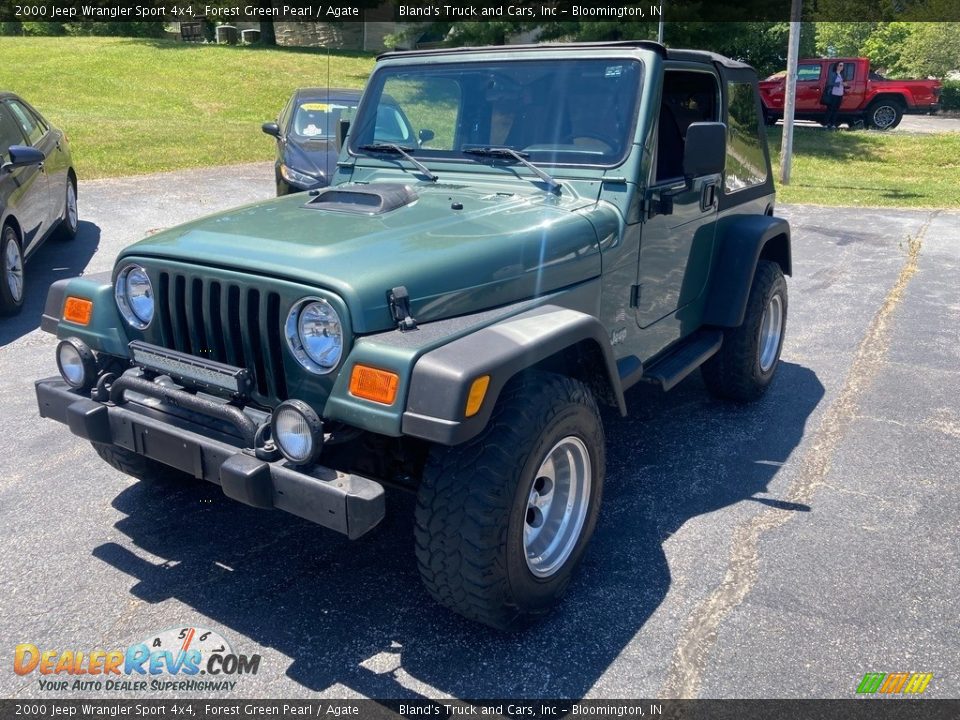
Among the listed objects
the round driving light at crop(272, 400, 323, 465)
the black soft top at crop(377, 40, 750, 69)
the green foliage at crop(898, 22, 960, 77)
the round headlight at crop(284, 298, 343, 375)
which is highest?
the green foliage at crop(898, 22, 960, 77)

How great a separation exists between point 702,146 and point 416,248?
4.76 ft

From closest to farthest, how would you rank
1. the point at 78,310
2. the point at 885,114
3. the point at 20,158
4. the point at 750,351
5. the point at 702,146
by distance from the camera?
the point at 78,310
the point at 702,146
the point at 750,351
the point at 20,158
the point at 885,114

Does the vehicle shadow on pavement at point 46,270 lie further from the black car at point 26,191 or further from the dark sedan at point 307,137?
the dark sedan at point 307,137

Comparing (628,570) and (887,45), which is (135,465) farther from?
(887,45)

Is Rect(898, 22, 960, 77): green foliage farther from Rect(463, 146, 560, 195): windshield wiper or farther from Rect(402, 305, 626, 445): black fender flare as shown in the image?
Rect(402, 305, 626, 445): black fender flare

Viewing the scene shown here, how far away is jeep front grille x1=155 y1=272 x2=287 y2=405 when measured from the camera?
9.32 ft

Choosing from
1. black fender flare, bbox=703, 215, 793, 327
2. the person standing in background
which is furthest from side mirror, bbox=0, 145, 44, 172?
the person standing in background

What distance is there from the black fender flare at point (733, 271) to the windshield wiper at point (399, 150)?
5.80ft

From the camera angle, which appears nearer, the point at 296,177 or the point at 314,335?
the point at 314,335

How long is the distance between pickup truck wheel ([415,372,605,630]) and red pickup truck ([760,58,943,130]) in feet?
72.8

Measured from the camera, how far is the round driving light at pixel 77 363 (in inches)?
126

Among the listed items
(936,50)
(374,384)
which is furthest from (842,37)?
(374,384)

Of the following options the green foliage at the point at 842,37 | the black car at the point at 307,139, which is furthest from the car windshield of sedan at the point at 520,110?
the green foliage at the point at 842,37

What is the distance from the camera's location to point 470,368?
2.53 metres
